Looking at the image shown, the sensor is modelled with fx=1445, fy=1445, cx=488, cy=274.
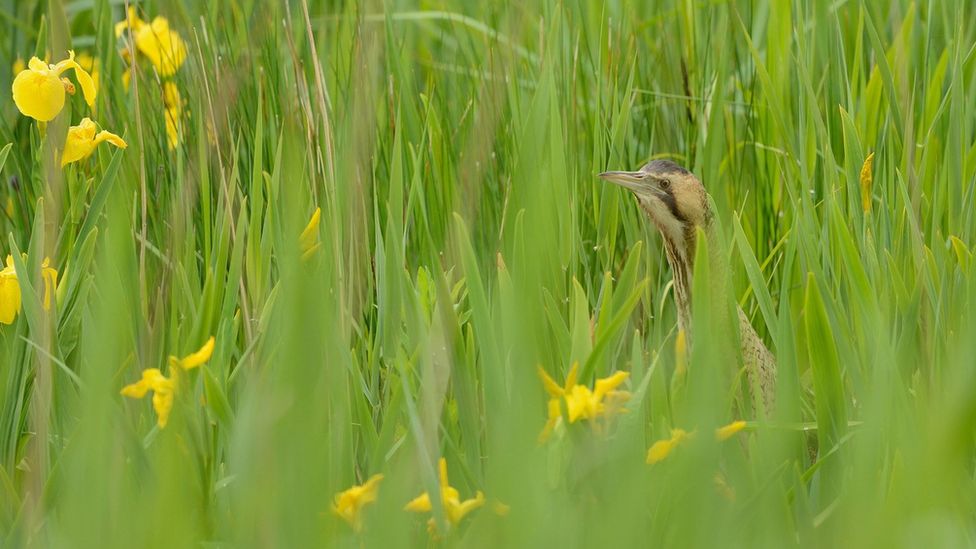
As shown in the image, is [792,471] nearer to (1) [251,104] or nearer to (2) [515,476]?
(2) [515,476]

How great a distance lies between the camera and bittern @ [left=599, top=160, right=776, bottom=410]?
8.14 feet

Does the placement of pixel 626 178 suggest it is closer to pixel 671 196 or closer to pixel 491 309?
pixel 671 196

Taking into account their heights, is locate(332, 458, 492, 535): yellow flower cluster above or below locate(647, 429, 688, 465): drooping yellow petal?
below

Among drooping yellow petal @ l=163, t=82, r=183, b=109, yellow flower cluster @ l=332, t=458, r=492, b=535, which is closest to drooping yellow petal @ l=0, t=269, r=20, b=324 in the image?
yellow flower cluster @ l=332, t=458, r=492, b=535

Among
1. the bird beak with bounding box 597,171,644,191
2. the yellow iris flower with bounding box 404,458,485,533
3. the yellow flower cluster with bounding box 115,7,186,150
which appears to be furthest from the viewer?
the yellow flower cluster with bounding box 115,7,186,150

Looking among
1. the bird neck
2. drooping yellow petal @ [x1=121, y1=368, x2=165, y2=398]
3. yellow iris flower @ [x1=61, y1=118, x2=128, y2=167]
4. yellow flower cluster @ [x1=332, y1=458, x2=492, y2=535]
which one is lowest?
the bird neck

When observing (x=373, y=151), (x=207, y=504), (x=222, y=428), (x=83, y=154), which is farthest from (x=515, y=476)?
(x=373, y=151)

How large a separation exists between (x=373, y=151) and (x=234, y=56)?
57 cm

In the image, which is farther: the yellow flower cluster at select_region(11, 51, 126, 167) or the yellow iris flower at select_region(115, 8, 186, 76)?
the yellow iris flower at select_region(115, 8, 186, 76)

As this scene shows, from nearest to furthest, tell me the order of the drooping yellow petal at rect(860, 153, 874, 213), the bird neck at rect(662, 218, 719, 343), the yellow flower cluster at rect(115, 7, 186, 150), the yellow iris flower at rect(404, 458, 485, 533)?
the yellow iris flower at rect(404, 458, 485, 533) < the drooping yellow petal at rect(860, 153, 874, 213) < the bird neck at rect(662, 218, 719, 343) < the yellow flower cluster at rect(115, 7, 186, 150)

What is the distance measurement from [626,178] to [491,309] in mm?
521

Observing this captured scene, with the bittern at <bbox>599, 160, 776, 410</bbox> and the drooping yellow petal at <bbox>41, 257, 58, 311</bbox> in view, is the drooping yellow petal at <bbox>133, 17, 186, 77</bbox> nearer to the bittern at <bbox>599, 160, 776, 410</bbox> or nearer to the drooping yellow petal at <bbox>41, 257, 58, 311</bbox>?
the bittern at <bbox>599, 160, 776, 410</bbox>

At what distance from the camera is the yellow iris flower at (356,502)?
57.7 inches

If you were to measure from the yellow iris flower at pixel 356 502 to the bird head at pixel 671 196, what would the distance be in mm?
1148
